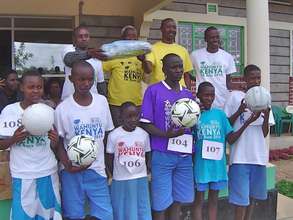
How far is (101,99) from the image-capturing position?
3.62 metres

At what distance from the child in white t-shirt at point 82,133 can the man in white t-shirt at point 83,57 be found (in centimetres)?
42

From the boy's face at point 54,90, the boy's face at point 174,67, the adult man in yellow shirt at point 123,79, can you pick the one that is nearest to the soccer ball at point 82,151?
the boy's face at point 174,67

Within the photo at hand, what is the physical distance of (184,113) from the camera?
3582 millimetres

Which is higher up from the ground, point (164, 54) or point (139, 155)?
point (164, 54)

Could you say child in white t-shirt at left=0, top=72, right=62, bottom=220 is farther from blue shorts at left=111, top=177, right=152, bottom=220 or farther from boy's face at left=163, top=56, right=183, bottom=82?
boy's face at left=163, top=56, right=183, bottom=82

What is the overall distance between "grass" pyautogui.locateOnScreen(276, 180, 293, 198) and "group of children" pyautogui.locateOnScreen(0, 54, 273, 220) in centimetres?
238

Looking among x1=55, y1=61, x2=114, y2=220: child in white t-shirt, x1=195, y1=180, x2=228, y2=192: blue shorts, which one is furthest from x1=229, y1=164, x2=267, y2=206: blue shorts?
x1=55, y1=61, x2=114, y2=220: child in white t-shirt

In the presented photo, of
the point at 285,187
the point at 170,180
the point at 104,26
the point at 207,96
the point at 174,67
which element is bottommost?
the point at 285,187

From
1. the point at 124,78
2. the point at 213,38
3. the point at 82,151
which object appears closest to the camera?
the point at 82,151

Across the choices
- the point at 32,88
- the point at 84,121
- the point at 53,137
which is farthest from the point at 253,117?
the point at 32,88

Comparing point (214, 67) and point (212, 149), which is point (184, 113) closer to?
point (212, 149)

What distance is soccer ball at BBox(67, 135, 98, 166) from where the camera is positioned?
128 inches

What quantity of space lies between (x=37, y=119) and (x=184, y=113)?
109 centimetres

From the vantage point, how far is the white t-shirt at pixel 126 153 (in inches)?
145
